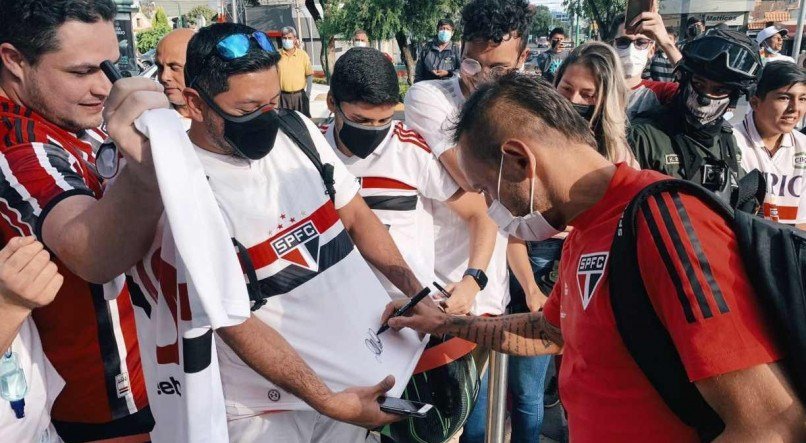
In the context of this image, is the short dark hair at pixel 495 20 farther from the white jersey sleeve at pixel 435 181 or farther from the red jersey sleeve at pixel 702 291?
the red jersey sleeve at pixel 702 291

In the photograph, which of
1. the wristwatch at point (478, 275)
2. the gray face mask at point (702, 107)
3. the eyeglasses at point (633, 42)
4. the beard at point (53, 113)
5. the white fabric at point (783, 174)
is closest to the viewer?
the beard at point (53, 113)

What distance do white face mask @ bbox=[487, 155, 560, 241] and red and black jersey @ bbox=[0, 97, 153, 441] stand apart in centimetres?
115

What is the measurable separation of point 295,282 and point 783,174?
3.18 meters

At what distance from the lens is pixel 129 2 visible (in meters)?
7.80

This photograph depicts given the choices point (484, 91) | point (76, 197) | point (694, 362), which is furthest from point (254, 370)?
point (694, 362)

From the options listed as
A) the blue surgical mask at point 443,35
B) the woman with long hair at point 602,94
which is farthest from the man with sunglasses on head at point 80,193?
the blue surgical mask at point 443,35

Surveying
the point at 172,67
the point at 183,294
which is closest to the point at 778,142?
the point at 183,294

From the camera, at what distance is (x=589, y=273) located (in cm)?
156

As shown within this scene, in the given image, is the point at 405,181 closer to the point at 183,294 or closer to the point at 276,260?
the point at 276,260

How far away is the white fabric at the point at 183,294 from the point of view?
4.14ft

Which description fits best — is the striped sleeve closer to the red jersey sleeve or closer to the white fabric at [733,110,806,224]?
the red jersey sleeve

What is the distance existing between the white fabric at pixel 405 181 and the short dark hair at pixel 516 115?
0.93m

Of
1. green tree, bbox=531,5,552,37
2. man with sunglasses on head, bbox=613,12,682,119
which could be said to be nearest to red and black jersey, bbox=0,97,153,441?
man with sunglasses on head, bbox=613,12,682,119

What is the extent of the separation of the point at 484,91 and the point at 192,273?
3.24 ft
